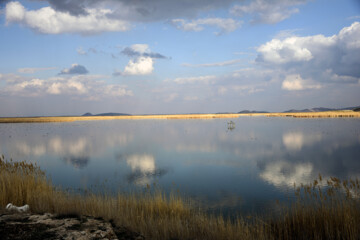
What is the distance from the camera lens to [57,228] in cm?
544

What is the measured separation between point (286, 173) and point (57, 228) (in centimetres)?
1210

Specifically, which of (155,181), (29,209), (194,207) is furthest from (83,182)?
(194,207)

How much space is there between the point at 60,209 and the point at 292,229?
6.37 metres

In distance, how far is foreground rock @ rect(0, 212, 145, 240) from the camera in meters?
5.02

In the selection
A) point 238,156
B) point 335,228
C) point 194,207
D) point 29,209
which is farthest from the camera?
point 238,156

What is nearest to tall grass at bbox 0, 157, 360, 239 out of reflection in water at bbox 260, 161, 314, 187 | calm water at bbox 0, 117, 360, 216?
calm water at bbox 0, 117, 360, 216

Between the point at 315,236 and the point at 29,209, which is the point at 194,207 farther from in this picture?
the point at 29,209

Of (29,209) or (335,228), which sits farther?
(29,209)

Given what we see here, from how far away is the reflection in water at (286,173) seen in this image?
12.3m

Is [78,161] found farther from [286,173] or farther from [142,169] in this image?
[286,173]

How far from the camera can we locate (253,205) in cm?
897

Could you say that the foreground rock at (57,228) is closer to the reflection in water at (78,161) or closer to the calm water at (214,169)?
the calm water at (214,169)

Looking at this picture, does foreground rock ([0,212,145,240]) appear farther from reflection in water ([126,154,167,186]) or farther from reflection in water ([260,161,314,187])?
reflection in water ([260,161,314,187])

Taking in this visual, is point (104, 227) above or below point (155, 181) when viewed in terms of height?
above
